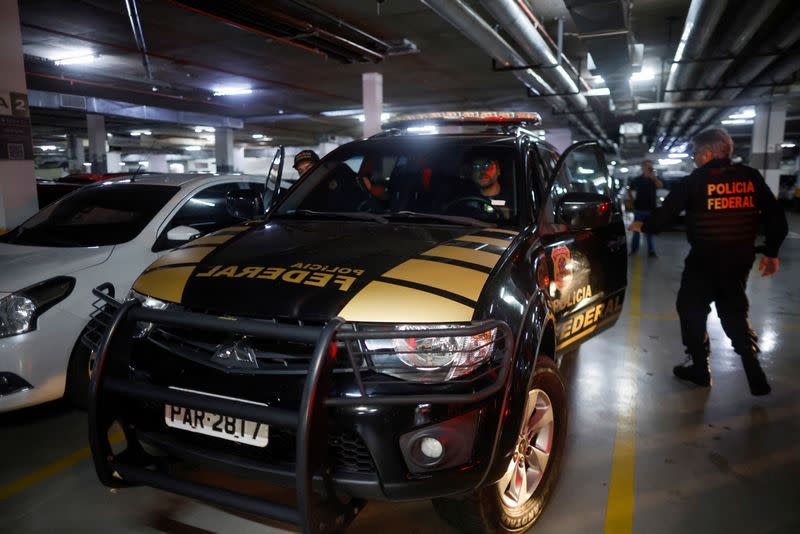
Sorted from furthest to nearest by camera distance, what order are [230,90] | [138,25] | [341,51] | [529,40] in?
[230,90] → [341,51] → [138,25] → [529,40]

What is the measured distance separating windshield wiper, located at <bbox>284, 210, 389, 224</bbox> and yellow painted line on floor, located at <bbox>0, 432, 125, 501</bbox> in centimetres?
139

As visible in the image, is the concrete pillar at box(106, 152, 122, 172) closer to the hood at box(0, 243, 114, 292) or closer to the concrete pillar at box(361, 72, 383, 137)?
the concrete pillar at box(361, 72, 383, 137)

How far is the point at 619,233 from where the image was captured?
161 inches

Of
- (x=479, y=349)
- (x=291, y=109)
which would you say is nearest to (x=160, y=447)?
(x=479, y=349)

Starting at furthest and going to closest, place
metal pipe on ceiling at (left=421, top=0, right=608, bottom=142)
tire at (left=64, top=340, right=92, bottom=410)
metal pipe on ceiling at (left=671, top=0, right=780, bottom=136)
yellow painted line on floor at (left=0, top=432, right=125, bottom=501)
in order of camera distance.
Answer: metal pipe on ceiling at (left=671, top=0, right=780, bottom=136) → metal pipe on ceiling at (left=421, top=0, right=608, bottom=142) → tire at (left=64, top=340, right=92, bottom=410) → yellow painted line on floor at (left=0, top=432, right=125, bottom=501)

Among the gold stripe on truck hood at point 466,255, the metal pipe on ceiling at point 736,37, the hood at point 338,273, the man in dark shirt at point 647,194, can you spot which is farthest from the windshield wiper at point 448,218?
the man in dark shirt at point 647,194

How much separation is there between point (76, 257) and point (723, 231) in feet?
13.1

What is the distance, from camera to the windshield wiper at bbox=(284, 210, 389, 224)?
286 cm

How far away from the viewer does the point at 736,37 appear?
845cm

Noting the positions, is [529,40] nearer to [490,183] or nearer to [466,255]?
[490,183]

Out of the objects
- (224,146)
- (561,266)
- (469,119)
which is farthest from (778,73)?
(224,146)

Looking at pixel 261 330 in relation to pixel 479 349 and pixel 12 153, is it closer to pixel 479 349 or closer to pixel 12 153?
pixel 479 349

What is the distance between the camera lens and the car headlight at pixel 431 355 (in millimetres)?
1798

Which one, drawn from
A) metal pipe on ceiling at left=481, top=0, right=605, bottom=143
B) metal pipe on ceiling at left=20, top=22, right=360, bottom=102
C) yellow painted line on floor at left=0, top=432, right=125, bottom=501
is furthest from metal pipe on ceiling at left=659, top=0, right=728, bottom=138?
metal pipe on ceiling at left=20, top=22, right=360, bottom=102
